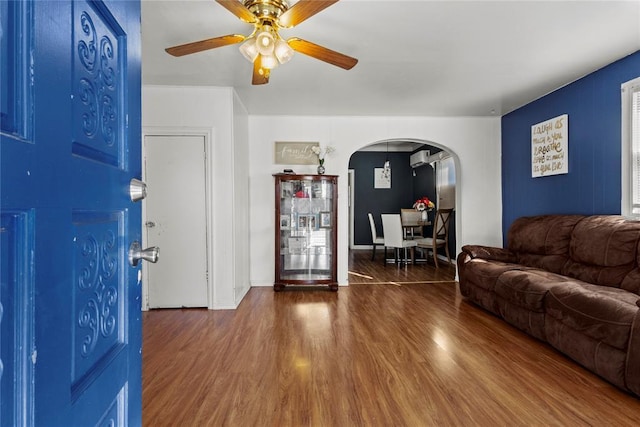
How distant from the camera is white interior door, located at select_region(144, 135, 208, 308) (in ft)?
11.5

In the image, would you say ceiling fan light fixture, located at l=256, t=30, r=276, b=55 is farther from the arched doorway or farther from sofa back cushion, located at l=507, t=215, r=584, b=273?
the arched doorway

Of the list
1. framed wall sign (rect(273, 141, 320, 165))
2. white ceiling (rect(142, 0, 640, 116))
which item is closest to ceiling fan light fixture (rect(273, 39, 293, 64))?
white ceiling (rect(142, 0, 640, 116))

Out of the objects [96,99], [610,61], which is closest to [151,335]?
[96,99]

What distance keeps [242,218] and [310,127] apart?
159cm

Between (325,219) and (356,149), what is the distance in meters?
1.11

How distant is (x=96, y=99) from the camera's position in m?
0.65

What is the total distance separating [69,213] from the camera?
0.54m

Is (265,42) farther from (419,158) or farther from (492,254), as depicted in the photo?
(419,158)

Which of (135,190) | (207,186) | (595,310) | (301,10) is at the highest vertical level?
(301,10)

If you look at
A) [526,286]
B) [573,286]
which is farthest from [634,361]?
[526,286]

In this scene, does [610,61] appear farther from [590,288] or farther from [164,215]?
[164,215]

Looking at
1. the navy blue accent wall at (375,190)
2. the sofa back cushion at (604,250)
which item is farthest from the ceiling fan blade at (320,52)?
the navy blue accent wall at (375,190)

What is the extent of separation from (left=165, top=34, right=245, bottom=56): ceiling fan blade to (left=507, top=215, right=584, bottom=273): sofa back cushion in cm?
334

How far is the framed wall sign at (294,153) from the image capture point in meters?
4.54
